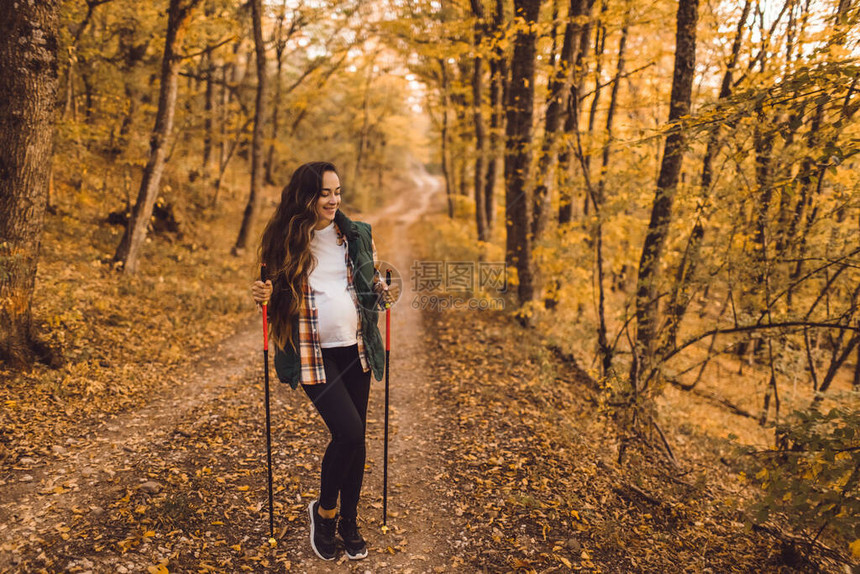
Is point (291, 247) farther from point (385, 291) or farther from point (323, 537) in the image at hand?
point (323, 537)

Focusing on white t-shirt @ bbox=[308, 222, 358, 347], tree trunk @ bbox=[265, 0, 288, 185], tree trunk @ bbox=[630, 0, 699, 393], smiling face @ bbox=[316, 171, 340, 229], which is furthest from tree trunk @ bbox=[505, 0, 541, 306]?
tree trunk @ bbox=[265, 0, 288, 185]

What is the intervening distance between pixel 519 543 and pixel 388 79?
90.0 feet

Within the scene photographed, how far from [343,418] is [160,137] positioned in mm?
8971

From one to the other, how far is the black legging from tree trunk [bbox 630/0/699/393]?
12.9ft

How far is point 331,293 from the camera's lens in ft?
10.7

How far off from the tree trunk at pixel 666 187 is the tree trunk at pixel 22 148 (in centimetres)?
730

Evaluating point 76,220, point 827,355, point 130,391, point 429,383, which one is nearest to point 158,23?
point 76,220

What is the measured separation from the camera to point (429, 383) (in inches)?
289

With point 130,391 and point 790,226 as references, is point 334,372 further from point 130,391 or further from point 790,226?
point 790,226

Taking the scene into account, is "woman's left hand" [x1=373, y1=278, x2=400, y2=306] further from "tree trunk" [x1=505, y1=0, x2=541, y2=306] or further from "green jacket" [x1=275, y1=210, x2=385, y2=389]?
"tree trunk" [x1=505, y1=0, x2=541, y2=306]

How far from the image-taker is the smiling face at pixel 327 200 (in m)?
3.22

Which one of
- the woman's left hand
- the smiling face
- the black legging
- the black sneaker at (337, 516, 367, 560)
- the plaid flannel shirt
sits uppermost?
the smiling face

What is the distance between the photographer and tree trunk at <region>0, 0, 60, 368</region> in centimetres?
464

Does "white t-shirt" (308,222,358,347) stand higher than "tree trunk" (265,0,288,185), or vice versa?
"tree trunk" (265,0,288,185)
